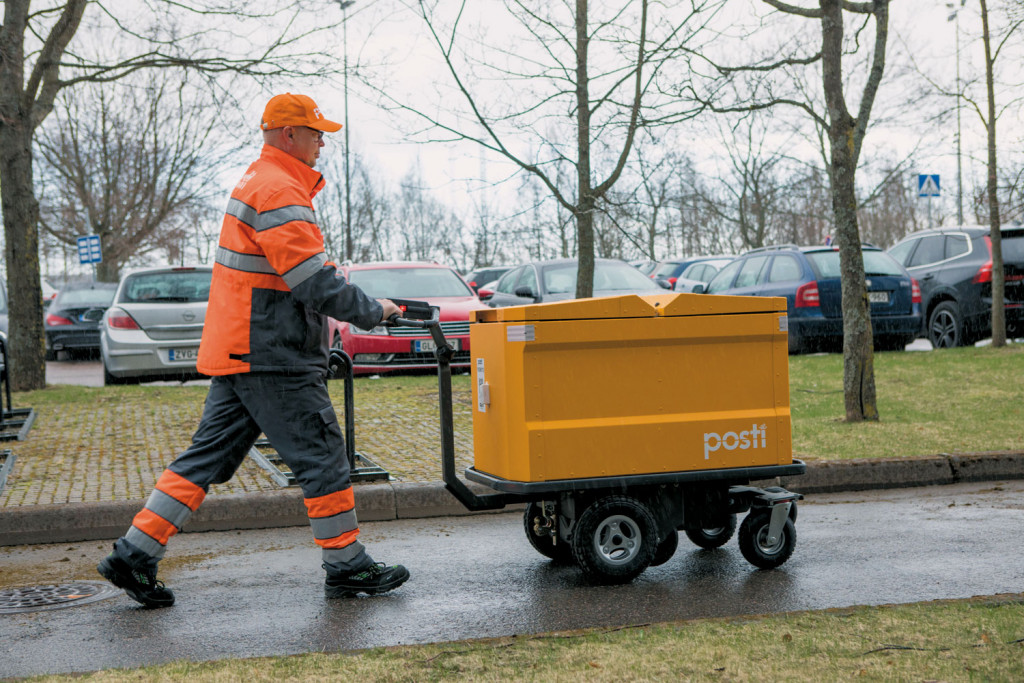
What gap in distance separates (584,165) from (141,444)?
4.46 metres

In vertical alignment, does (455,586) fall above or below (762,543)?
below

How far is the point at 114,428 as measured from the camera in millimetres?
9336

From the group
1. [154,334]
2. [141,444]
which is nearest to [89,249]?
[154,334]

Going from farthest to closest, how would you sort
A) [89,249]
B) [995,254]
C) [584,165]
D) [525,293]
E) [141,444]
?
[89,249] → [995,254] → [525,293] → [584,165] → [141,444]

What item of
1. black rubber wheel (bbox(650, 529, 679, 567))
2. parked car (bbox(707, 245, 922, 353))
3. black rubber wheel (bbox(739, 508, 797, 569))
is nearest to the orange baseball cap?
black rubber wheel (bbox(650, 529, 679, 567))

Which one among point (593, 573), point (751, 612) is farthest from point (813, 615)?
point (593, 573)

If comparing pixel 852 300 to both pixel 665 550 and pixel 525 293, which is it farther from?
pixel 525 293

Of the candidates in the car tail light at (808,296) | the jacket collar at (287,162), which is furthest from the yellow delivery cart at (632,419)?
the car tail light at (808,296)

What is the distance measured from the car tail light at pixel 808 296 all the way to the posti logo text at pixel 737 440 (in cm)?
995

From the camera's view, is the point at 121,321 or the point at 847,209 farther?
the point at 121,321

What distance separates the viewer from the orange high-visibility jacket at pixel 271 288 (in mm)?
4500

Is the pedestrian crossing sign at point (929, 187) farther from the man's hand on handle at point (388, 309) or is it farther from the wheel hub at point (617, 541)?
the man's hand on handle at point (388, 309)

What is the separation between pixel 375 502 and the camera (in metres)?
6.52

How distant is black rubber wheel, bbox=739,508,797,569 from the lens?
5.04 m
